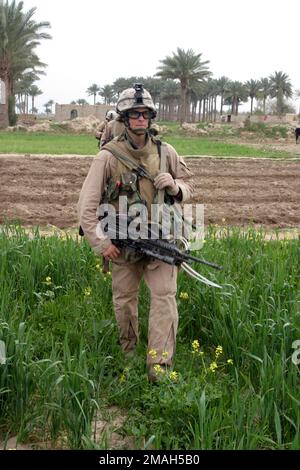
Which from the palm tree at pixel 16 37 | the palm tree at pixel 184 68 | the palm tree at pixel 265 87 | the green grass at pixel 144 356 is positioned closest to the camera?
the green grass at pixel 144 356

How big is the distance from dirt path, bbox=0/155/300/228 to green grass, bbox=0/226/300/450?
1967 mm

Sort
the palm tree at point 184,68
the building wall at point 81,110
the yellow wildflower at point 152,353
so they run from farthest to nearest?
the building wall at point 81,110, the palm tree at point 184,68, the yellow wildflower at point 152,353

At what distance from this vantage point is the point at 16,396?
2.83m

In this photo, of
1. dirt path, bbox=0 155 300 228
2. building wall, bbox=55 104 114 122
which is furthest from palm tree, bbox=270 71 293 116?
dirt path, bbox=0 155 300 228

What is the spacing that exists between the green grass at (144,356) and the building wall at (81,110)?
150 ft

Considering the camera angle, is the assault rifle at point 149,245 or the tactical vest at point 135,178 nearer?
the assault rifle at point 149,245

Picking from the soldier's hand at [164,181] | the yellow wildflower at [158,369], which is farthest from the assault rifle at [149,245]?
the yellow wildflower at [158,369]

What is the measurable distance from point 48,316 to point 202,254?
1412 mm

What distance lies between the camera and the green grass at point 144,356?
106 inches

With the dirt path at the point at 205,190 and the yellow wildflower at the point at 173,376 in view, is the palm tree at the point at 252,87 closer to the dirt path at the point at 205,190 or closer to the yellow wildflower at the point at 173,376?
the dirt path at the point at 205,190

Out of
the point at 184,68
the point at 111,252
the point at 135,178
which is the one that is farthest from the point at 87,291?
the point at 184,68

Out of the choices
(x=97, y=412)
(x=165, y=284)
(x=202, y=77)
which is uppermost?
(x=202, y=77)
